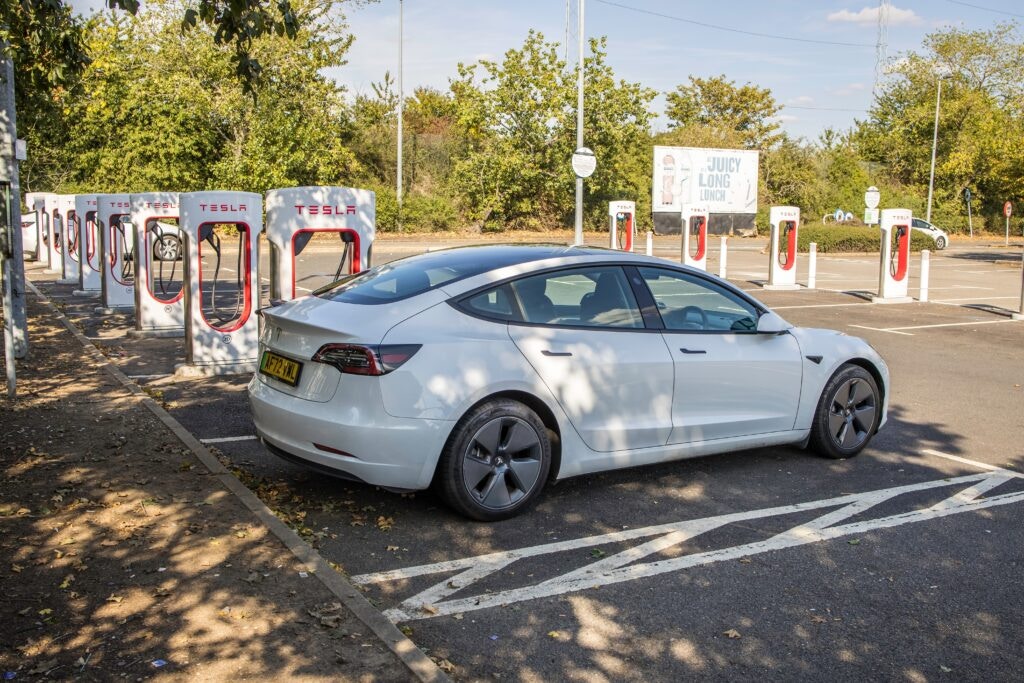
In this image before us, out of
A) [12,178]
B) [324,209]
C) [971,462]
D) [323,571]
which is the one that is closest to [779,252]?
[324,209]

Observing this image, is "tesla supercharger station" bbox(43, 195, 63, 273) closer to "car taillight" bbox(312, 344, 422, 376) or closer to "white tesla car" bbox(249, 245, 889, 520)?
"white tesla car" bbox(249, 245, 889, 520)

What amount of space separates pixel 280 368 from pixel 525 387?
137 cm

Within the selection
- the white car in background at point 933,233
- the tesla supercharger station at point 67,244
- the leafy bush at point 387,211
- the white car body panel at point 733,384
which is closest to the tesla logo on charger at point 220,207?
the white car body panel at point 733,384

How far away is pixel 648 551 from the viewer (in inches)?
201

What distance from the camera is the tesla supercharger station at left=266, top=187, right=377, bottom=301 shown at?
9.64 metres

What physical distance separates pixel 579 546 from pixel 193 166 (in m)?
36.4

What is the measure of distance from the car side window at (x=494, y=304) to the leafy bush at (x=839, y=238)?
115 feet

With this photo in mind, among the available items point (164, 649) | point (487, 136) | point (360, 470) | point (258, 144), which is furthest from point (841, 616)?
point (487, 136)

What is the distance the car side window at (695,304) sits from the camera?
6219mm

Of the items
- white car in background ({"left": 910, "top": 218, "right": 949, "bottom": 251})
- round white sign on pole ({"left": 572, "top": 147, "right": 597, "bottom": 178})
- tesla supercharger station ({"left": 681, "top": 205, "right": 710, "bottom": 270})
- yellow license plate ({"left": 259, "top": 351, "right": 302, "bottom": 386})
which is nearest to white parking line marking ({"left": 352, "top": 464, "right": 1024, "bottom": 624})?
yellow license plate ({"left": 259, "top": 351, "right": 302, "bottom": 386})

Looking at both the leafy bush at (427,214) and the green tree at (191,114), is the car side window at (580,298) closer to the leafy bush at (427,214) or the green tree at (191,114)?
the green tree at (191,114)

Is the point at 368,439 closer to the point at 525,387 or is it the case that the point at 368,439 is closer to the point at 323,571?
the point at 323,571

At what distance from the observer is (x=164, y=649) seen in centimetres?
381

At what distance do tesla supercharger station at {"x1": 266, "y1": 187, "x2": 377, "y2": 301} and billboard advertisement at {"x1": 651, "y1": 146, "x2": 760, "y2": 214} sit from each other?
32333 mm
